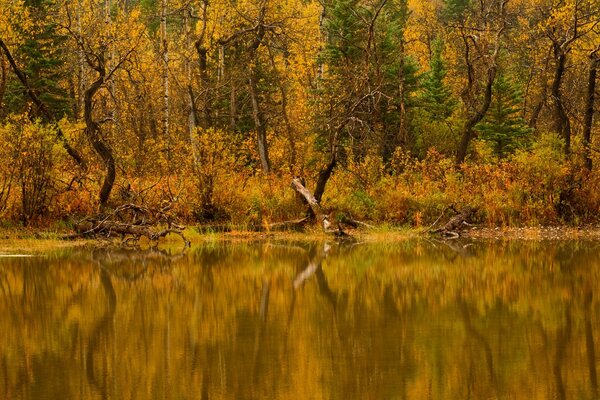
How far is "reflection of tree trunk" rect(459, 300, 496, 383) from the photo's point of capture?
839 cm

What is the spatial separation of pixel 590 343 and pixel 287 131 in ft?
90.3

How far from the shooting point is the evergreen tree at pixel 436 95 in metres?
37.5

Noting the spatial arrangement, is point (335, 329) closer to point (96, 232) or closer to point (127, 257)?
point (127, 257)

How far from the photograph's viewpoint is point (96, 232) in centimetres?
2291

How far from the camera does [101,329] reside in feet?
35.9

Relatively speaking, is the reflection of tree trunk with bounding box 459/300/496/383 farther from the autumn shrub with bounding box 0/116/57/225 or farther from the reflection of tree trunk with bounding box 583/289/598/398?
the autumn shrub with bounding box 0/116/57/225

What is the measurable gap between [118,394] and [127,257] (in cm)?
1191

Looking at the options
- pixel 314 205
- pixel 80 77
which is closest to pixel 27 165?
pixel 314 205

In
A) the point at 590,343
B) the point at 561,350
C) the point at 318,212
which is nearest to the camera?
the point at 561,350

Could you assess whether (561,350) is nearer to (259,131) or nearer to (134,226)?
(134,226)

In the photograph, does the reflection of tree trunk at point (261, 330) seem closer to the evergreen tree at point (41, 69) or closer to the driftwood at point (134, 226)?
the driftwood at point (134, 226)

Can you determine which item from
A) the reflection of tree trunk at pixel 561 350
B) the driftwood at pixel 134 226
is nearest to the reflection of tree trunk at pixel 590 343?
the reflection of tree trunk at pixel 561 350

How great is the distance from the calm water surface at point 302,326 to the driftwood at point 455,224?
478 cm

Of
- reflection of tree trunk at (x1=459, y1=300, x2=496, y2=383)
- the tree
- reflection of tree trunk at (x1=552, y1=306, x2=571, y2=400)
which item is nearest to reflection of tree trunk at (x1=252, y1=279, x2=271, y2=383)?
reflection of tree trunk at (x1=459, y1=300, x2=496, y2=383)
